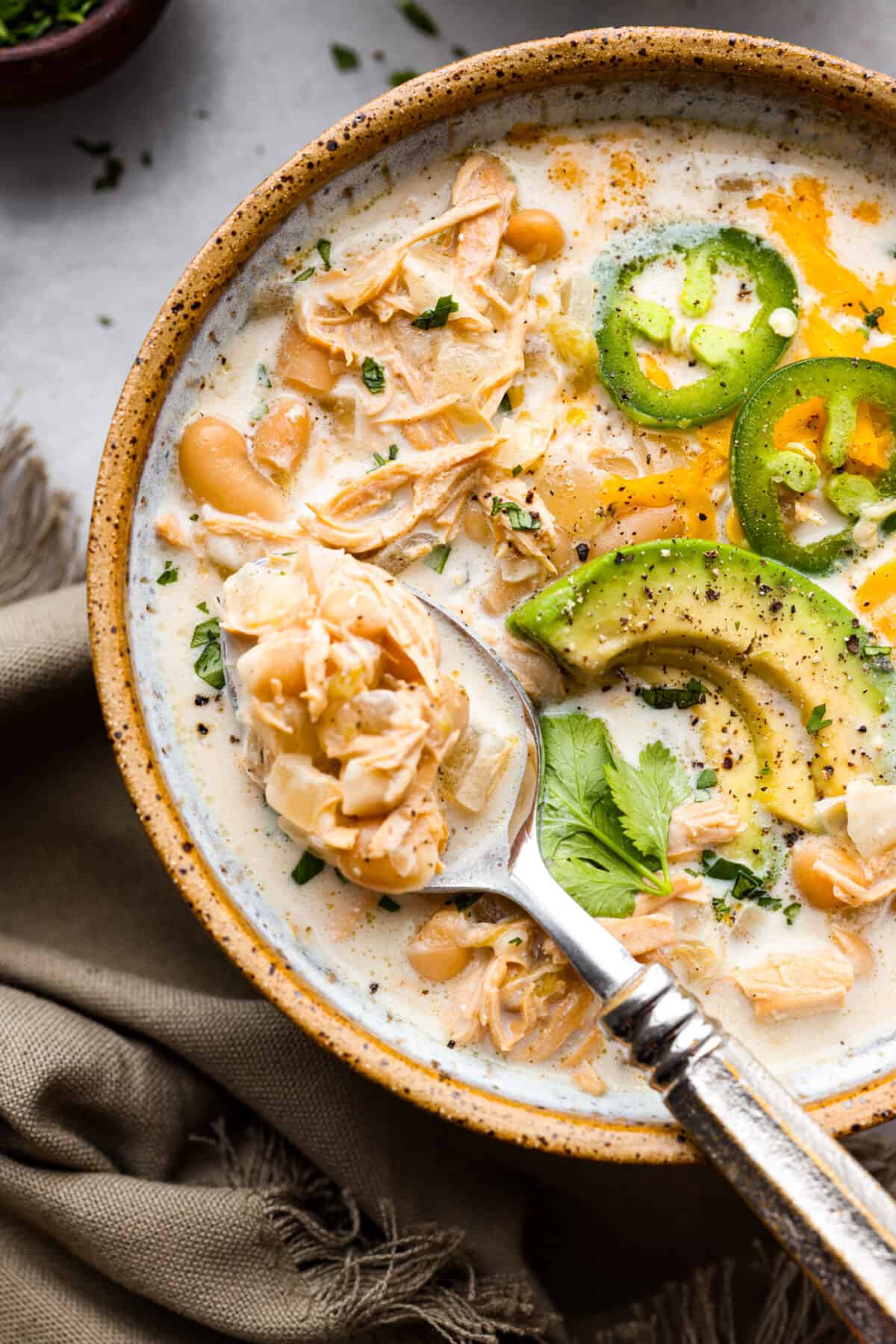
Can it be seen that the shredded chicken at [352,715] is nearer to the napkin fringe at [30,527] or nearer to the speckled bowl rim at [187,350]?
the speckled bowl rim at [187,350]

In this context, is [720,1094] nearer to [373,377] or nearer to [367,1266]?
[367,1266]

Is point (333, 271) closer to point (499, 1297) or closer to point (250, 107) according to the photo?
point (250, 107)

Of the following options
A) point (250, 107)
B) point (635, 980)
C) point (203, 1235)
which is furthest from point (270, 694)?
point (250, 107)

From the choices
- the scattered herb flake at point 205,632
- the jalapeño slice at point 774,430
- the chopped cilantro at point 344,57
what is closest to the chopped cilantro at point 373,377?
the scattered herb flake at point 205,632

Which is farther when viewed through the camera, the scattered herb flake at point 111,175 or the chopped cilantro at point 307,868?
the scattered herb flake at point 111,175

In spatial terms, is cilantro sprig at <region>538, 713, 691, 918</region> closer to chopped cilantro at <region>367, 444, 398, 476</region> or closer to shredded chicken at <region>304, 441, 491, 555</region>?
shredded chicken at <region>304, 441, 491, 555</region>

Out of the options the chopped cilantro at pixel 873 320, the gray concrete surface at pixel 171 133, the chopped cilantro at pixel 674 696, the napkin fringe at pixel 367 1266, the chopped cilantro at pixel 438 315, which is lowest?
the napkin fringe at pixel 367 1266

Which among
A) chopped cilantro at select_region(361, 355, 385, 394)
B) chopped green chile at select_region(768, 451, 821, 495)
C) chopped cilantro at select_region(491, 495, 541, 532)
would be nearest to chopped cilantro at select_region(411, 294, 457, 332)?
chopped cilantro at select_region(361, 355, 385, 394)

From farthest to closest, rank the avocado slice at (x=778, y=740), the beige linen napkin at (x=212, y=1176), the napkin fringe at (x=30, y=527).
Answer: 1. the napkin fringe at (x=30, y=527)
2. the beige linen napkin at (x=212, y=1176)
3. the avocado slice at (x=778, y=740)
